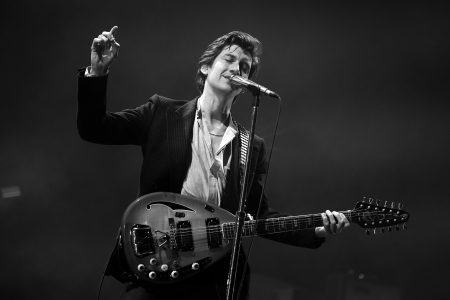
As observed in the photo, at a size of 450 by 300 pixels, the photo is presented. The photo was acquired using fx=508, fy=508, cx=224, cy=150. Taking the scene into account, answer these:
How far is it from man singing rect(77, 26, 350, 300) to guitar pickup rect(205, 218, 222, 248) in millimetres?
108

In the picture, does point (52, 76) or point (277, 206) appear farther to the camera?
point (277, 206)

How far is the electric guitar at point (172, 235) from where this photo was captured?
7.75ft

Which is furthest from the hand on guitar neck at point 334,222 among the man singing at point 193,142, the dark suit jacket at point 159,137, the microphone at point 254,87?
the microphone at point 254,87

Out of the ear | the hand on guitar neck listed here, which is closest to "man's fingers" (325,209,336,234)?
the hand on guitar neck

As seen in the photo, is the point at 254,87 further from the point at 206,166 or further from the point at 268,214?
the point at 268,214

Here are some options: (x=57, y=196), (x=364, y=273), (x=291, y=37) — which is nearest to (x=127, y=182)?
(x=57, y=196)

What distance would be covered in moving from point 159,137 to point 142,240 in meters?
0.58

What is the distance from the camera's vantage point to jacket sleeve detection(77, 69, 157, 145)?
238cm

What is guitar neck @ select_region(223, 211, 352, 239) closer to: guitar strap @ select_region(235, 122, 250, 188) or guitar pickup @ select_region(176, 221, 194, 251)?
guitar strap @ select_region(235, 122, 250, 188)

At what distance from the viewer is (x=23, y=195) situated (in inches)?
156

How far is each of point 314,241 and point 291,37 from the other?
83.3 inches

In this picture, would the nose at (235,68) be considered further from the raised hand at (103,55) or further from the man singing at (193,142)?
the raised hand at (103,55)

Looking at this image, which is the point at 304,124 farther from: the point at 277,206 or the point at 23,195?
the point at 23,195

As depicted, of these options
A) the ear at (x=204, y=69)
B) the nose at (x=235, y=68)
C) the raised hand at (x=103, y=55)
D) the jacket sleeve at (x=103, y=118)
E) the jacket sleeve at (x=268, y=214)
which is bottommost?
the jacket sleeve at (x=268, y=214)
